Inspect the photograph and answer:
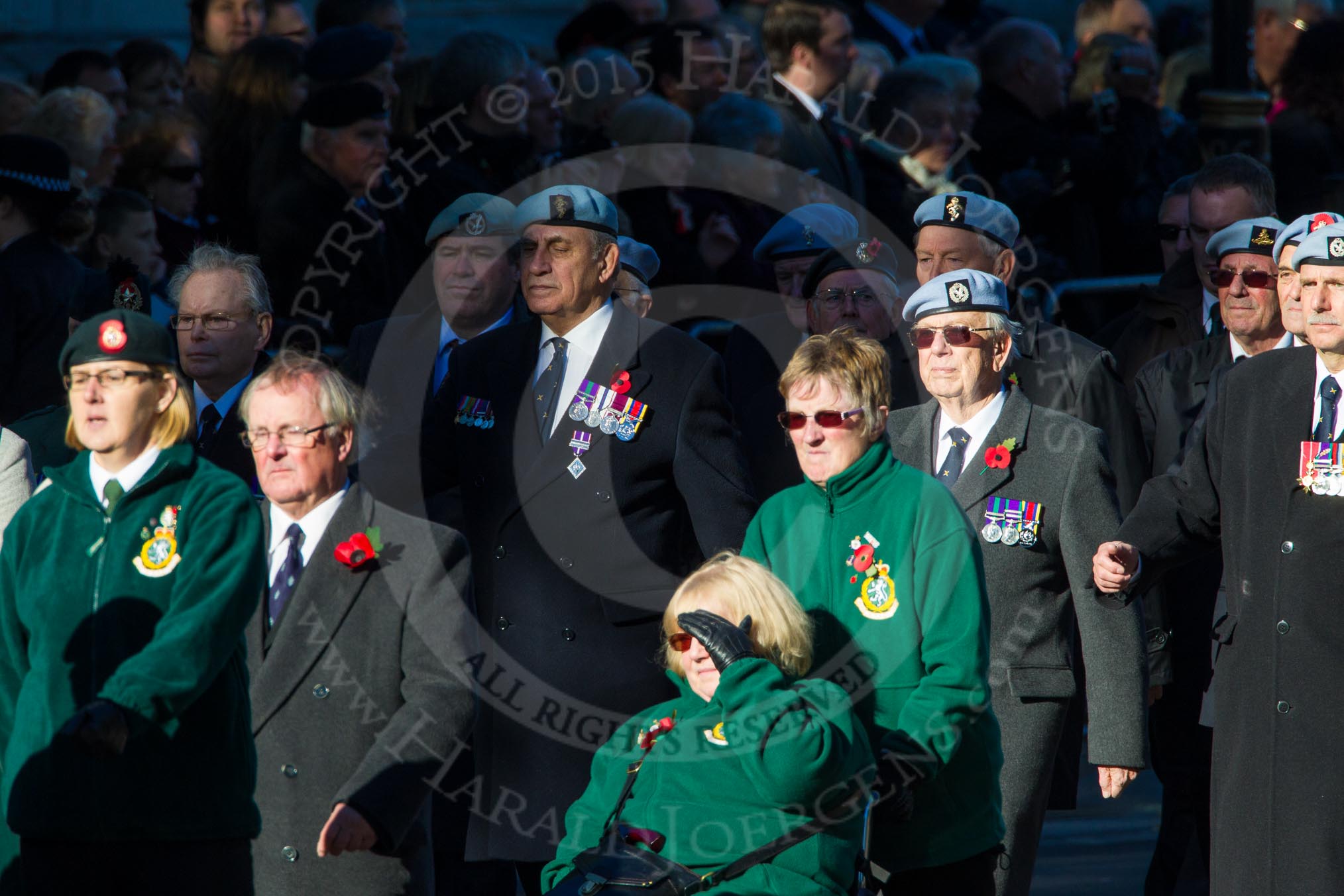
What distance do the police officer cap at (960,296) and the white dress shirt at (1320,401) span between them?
0.91m

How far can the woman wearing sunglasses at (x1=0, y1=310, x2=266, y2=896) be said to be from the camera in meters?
4.58

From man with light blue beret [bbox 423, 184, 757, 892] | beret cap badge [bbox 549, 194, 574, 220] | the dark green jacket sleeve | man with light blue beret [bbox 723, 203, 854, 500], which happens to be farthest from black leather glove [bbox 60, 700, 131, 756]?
man with light blue beret [bbox 723, 203, 854, 500]

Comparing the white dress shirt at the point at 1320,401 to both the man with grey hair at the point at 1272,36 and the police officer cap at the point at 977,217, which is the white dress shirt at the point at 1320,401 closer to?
the police officer cap at the point at 977,217

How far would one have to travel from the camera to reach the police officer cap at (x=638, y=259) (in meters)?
7.50

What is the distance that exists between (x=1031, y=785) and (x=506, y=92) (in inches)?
167

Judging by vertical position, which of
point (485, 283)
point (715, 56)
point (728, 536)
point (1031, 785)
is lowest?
point (1031, 785)

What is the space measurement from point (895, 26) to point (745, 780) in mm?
7843

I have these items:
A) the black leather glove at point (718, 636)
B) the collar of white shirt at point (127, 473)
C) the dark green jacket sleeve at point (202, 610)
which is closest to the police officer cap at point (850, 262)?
the black leather glove at point (718, 636)

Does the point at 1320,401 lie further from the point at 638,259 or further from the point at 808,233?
the point at 638,259

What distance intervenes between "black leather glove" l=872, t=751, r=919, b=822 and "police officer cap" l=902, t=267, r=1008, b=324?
1.56 metres

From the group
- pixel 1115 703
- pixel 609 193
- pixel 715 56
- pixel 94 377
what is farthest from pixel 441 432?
pixel 715 56

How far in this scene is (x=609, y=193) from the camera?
28.7 feet

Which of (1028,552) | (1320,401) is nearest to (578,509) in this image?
(1028,552)

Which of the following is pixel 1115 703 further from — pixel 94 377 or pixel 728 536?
pixel 94 377
